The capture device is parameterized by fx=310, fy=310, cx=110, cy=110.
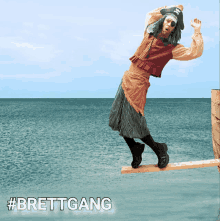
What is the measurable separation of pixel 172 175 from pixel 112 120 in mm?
16290

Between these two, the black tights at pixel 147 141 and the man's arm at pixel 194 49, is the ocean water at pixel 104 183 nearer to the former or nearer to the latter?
the black tights at pixel 147 141

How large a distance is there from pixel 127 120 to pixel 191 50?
912mm

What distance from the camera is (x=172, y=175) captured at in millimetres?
18578

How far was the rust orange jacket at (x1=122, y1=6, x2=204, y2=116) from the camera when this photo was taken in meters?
2.99

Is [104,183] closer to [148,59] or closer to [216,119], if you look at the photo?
[216,119]

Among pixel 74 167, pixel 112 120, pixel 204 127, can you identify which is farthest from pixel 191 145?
pixel 112 120

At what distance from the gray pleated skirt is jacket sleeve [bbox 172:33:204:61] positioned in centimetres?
65

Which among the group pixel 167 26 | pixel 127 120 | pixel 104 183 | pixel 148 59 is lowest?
pixel 104 183

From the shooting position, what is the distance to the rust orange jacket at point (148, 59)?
2990mm

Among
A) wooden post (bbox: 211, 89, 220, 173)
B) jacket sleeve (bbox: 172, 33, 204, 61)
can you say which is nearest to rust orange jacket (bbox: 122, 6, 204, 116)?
jacket sleeve (bbox: 172, 33, 204, 61)

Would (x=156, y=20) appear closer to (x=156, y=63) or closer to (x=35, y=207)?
(x=156, y=63)

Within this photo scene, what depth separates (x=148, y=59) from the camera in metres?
3.02

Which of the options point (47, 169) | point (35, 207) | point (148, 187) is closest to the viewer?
point (35, 207)

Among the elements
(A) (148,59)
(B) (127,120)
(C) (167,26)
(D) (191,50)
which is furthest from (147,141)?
(C) (167,26)
